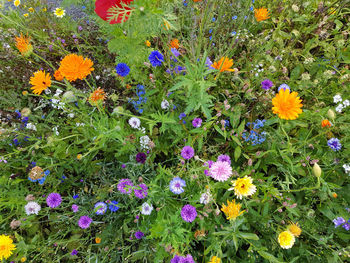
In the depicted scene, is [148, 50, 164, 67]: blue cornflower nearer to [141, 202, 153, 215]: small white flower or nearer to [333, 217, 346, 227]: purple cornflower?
[141, 202, 153, 215]: small white flower

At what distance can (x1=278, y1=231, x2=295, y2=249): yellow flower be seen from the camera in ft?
3.91

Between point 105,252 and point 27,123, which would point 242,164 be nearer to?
point 105,252

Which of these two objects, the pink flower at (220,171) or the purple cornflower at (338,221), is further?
the purple cornflower at (338,221)

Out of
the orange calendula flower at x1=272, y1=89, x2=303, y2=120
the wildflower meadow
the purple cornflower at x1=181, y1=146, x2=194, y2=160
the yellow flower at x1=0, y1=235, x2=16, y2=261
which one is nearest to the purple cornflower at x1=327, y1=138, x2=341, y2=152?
the wildflower meadow

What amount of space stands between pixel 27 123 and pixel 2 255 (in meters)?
0.94

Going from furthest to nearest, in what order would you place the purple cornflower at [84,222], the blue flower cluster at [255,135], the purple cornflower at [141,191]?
the blue flower cluster at [255,135] → the purple cornflower at [84,222] → the purple cornflower at [141,191]

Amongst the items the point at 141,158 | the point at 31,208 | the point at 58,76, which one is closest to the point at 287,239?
the point at 141,158

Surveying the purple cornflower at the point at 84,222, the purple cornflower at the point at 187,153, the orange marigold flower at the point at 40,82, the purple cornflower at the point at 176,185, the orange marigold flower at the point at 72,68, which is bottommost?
the purple cornflower at the point at 84,222

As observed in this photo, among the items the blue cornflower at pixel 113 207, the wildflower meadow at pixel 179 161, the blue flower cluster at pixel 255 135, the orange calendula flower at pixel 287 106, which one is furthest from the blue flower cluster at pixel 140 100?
the orange calendula flower at pixel 287 106

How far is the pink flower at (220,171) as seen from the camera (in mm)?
1222

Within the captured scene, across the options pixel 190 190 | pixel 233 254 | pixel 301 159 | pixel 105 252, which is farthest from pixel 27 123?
pixel 301 159

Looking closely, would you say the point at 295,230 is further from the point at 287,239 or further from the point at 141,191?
the point at 141,191

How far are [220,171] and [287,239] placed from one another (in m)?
0.51

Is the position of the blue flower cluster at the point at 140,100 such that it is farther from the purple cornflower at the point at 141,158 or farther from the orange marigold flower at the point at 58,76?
the orange marigold flower at the point at 58,76
